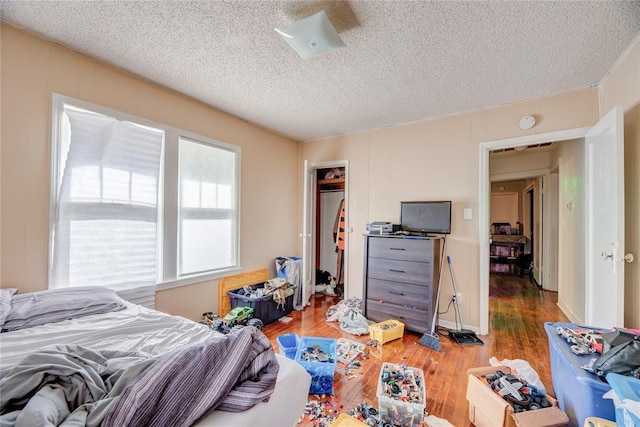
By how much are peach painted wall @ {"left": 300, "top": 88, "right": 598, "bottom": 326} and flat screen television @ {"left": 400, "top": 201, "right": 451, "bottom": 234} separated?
208 mm

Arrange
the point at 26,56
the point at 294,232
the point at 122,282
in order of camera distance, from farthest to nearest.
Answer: the point at 294,232 → the point at 122,282 → the point at 26,56

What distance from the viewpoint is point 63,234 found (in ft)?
6.38

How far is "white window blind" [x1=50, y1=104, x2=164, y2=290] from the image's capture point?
6.45ft

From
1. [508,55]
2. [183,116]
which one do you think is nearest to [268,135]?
[183,116]

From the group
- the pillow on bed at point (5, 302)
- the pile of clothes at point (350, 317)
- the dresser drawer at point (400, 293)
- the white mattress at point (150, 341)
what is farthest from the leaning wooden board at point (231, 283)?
the pillow on bed at point (5, 302)

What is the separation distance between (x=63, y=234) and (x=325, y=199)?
3.45 meters

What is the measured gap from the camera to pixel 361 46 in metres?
1.92

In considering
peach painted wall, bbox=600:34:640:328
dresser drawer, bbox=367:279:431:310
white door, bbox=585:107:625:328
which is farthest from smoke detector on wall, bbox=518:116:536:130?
A: dresser drawer, bbox=367:279:431:310

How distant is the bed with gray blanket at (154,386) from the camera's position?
0.75m

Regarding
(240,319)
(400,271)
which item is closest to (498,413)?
(400,271)

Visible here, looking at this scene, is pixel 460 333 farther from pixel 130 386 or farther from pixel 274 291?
pixel 130 386

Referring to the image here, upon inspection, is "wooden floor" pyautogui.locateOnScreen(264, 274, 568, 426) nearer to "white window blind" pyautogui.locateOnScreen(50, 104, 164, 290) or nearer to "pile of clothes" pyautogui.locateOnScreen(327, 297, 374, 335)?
"pile of clothes" pyautogui.locateOnScreen(327, 297, 374, 335)

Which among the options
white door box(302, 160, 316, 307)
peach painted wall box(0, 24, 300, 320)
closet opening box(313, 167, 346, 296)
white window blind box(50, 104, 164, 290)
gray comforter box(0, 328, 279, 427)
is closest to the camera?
gray comforter box(0, 328, 279, 427)

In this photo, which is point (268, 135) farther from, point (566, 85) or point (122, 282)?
point (566, 85)
